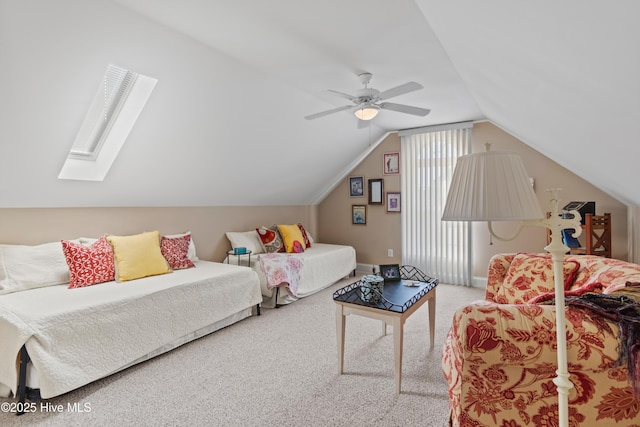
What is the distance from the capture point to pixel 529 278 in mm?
2287

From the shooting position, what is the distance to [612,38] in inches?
32.3

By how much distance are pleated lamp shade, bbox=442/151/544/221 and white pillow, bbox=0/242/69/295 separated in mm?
3212

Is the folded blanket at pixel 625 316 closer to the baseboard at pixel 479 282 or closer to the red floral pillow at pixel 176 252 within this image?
the red floral pillow at pixel 176 252

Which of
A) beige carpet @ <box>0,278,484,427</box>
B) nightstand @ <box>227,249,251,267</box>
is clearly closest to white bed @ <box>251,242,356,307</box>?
nightstand @ <box>227,249,251,267</box>

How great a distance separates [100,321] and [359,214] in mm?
4150

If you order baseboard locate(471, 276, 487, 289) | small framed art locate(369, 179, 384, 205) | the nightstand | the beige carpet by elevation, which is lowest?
the beige carpet

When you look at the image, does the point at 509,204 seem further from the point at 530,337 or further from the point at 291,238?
the point at 291,238

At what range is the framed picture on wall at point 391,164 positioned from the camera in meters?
5.18

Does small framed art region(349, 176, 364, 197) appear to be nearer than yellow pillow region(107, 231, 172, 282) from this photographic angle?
No

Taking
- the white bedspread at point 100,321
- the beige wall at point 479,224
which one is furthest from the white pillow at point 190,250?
the beige wall at point 479,224

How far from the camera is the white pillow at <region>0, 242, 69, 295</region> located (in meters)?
2.52

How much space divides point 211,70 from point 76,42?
0.91 m

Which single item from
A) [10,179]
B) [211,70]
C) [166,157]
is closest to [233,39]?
[211,70]

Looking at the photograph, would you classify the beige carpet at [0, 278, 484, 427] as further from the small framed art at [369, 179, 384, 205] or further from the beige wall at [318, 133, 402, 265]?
the small framed art at [369, 179, 384, 205]
